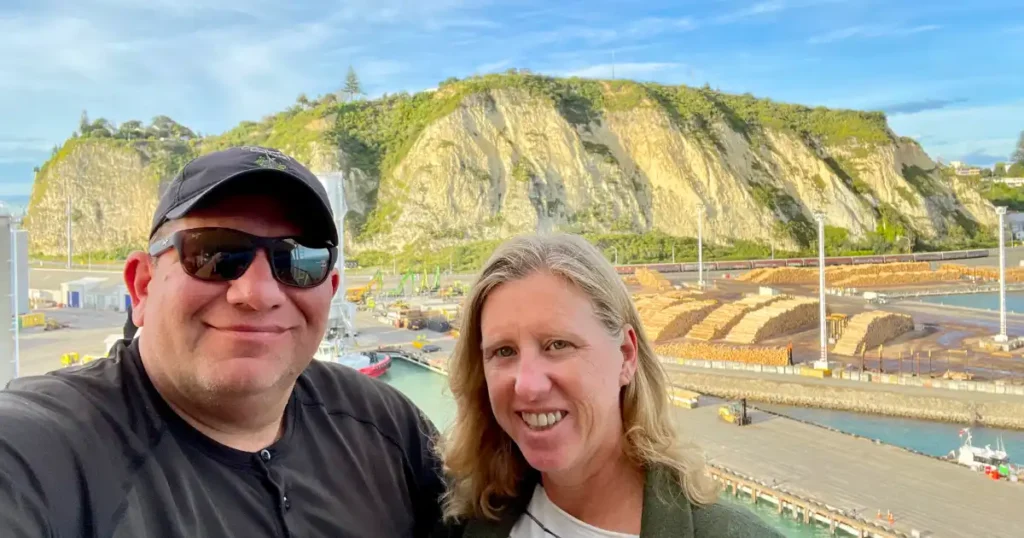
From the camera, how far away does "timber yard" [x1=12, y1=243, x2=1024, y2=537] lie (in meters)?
12.1

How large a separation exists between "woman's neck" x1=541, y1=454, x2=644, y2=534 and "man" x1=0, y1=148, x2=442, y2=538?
1.27 feet

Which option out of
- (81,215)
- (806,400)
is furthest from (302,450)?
(81,215)

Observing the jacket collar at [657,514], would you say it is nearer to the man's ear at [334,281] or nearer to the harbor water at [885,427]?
the man's ear at [334,281]

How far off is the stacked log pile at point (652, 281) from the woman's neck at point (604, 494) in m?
33.5

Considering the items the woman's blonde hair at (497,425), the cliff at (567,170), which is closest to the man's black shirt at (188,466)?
the woman's blonde hair at (497,425)

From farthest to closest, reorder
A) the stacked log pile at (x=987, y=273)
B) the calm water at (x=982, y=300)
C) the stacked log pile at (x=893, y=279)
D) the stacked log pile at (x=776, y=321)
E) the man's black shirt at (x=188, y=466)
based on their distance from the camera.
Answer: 1. the stacked log pile at (x=987, y=273)
2. the stacked log pile at (x=893, y=279)
3. the calm water at (x=982, y=300)
4. the stacked log pile at (x=776, y=321)
5. the man's black shirt at (x=188, y=466)

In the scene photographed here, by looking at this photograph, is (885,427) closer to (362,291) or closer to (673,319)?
(673,319)

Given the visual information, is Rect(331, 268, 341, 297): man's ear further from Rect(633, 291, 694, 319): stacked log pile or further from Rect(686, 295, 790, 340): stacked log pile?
Rect(633, 291, 694, 319): stacked log pile

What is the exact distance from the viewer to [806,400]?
19.5 metres

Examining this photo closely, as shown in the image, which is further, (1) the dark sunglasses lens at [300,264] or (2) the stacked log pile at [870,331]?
(2) the stacked log pile at [870,331]

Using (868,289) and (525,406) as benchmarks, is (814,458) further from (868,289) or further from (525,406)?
(868,289)

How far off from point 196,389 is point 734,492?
12.6m

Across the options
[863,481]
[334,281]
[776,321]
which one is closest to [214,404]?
[334,281]

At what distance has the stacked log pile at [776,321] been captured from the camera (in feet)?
80.7
